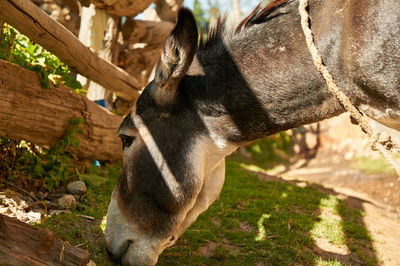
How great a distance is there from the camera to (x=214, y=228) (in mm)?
3736

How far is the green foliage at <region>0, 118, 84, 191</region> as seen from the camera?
351 cm

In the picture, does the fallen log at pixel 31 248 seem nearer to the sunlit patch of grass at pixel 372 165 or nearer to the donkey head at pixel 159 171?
the donkey head at pixel 159 171

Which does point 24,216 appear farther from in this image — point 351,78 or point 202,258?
point 351,78

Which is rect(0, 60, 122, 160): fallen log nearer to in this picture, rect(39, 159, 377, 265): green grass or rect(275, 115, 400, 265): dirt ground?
rect(39, 159, 377, 265): green grass

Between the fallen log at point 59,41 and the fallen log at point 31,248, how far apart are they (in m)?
1.67

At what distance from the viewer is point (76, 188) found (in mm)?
3820

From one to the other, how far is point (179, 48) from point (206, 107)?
435mm

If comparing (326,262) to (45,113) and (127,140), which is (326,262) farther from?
(45,113)

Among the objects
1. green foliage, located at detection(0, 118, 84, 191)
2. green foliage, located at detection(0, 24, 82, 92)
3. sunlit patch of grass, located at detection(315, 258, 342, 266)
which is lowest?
sunlit patch of grass, located at detection(315, 258, 342, 266)

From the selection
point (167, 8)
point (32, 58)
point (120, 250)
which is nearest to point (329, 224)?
point (120, 250)

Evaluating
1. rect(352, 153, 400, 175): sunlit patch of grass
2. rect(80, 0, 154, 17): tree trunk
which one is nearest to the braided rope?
rect(80, 0, 154, 17): tree trunk

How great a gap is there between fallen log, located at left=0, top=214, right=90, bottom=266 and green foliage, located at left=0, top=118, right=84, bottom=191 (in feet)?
5.64

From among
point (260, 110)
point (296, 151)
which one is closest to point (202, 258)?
point (260, 110)

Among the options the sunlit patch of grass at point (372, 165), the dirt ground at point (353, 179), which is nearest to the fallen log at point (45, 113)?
the dirt ground at point (353, 179)
